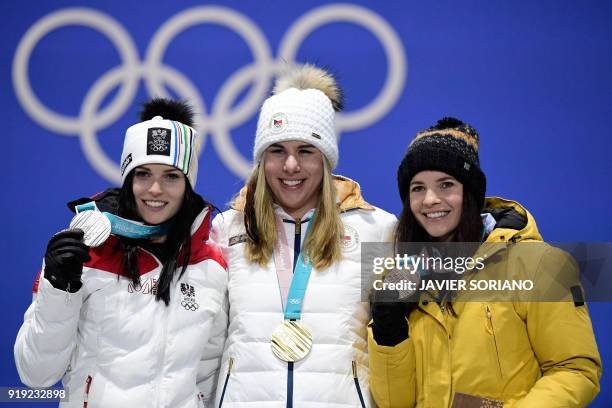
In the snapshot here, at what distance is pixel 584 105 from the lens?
135 inches

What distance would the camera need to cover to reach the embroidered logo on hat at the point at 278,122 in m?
2.26

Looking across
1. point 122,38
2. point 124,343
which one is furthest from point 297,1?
point 124,343

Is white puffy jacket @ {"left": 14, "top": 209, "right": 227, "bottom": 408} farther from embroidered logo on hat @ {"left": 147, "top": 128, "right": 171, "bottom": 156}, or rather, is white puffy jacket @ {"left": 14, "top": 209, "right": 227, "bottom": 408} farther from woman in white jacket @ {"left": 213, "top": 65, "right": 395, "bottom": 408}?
embroidered logo on hat @ {"left": 147, "top": 128, "right": 171, "bottom": 156}

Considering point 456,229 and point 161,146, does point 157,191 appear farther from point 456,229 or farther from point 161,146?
point 456,229

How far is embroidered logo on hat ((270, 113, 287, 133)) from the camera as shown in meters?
2.26

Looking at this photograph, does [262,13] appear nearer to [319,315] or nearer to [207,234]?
[207,234]

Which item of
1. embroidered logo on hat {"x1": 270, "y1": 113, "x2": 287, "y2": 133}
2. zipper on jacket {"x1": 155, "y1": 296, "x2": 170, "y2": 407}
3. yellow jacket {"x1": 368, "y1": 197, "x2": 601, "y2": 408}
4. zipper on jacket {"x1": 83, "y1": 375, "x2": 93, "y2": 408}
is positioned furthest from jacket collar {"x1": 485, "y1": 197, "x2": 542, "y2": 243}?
zipper on jacket {"x1": 83, "y1": 375, "x2": 93, "y2": 408}

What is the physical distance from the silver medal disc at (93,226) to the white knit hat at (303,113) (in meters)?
0.65

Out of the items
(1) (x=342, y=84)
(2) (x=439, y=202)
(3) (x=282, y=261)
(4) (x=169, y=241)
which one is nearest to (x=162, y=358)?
(4) (x=169, y=241)

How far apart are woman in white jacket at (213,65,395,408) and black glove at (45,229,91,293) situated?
1.80 ft

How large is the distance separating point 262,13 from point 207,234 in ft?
5.82

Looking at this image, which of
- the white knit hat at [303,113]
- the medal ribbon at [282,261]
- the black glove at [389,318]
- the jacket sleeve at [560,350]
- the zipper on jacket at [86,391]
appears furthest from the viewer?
the white knit hat at [303,113]

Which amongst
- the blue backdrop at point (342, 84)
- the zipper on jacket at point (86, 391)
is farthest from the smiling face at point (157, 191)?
the blue backdrop at point (342, 84)

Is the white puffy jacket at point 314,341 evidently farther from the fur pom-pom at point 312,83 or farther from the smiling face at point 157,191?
the fur pom-pom at point 312,83
